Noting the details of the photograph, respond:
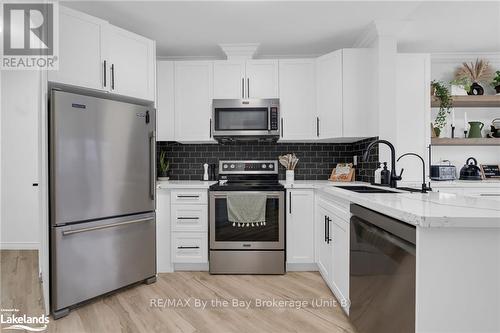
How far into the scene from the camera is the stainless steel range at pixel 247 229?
2.78 meters

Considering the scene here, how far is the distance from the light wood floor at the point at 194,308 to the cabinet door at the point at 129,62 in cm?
180

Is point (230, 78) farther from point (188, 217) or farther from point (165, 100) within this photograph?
point (188, 217)

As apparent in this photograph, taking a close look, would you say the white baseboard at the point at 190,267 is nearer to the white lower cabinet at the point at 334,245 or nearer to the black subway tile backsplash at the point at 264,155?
the black subway tile backsplash at the point at 264,155

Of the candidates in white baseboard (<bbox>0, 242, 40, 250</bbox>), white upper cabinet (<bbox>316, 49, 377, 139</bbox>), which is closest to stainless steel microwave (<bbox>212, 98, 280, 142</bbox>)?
white upper cabinet (<bbox>316, 49, 377, 139</bbox>)

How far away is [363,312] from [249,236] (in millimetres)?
1397

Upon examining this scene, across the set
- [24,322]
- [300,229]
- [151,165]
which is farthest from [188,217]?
[24,322]

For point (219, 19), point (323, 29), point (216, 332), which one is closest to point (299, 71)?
point (323, 29)

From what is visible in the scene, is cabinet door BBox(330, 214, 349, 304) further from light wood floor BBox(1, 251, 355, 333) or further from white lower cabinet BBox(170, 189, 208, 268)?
white lower cabinet BBox(170, 189, 208, 268)

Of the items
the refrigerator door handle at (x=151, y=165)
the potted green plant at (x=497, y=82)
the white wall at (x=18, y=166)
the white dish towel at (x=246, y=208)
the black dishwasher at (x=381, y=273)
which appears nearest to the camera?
the black dishwasher at (x=381, y=273)

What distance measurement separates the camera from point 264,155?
3486mm

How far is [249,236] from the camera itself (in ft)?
9.16

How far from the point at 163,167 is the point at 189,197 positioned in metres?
0.71

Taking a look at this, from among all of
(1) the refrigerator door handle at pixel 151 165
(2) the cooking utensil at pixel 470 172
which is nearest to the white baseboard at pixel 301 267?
(1) the refrigerator door handle at pixel 151 165

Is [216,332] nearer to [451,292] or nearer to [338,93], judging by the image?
[451,292]
